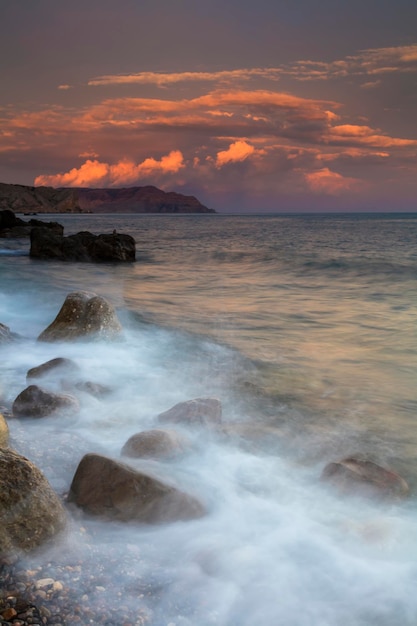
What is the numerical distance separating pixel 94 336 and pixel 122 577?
225 inches

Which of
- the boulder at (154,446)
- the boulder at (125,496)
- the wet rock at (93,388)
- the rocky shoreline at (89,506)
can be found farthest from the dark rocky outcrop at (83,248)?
the boulder at (125,496)

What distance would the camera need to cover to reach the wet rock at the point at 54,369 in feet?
22.2

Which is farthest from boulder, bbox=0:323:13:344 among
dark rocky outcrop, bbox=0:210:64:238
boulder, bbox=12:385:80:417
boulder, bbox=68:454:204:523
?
dark rocky outcrop, bbox=0:210:64:238

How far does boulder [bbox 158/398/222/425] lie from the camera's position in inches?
210

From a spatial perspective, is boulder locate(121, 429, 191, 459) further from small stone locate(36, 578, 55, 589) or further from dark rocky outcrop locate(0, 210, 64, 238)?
dark rocky outcrop locate(0, 210, 64, 238)

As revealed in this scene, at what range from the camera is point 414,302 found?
15039mm

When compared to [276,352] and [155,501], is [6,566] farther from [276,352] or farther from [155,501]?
[276,352]

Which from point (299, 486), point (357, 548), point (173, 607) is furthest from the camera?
point (299, 486)

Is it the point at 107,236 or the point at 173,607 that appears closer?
the point at 173,607

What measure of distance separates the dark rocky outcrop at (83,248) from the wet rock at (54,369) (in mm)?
19186

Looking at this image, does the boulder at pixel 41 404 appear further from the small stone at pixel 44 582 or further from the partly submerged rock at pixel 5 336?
the partly submerged rock at pixel 5 336

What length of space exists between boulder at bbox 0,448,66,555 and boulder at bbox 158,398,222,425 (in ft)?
6.92

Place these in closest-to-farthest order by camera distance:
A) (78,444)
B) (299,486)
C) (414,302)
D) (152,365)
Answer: (299,486), (78,444), (152,365), (414,302)

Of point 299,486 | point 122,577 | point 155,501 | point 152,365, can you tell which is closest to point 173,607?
point 122,577
